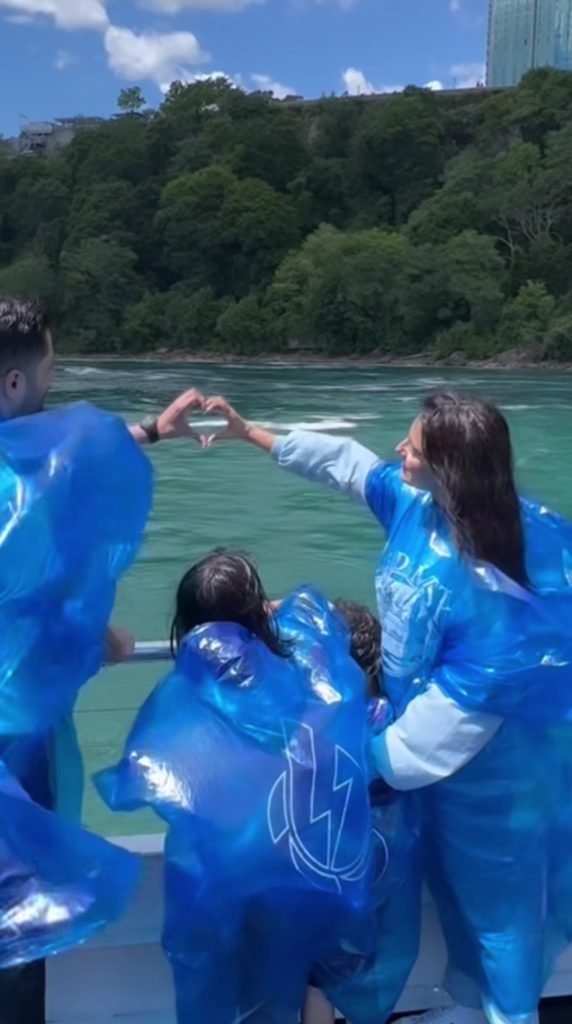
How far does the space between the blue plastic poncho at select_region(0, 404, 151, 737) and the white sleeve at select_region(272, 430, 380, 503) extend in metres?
0.32

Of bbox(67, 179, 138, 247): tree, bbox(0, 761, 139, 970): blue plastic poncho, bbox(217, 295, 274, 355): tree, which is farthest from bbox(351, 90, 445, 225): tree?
bbox(0, 761, 139, 970): blue plastic poncho

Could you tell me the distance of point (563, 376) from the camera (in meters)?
29.0

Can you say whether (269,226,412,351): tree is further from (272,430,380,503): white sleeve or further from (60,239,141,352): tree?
(272,430,380,503): white sleeve

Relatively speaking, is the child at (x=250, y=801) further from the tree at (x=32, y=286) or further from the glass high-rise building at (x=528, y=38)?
the glass high-rise building at (x=528, y=38)

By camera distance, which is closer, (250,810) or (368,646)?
(250,810)

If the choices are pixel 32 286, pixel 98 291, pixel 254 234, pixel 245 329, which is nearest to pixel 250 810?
pixel 32 286

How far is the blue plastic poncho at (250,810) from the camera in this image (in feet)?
4.31

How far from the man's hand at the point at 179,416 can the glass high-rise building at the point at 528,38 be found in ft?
259

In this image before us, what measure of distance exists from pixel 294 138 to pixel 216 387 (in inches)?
1086

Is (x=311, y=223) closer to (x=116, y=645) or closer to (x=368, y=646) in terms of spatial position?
(x=368, y=646)

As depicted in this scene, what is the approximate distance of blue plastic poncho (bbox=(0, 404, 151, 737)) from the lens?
4.18 feet

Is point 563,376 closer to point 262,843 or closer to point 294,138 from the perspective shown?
point 294,138

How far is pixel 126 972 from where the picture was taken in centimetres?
159

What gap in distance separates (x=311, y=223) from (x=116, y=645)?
4629 cm
